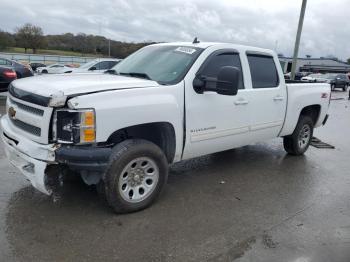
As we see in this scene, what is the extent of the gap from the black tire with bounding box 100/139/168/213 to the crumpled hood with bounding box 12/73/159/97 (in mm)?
623

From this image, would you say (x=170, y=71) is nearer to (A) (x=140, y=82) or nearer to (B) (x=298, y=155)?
(A) (x=140, y=82)

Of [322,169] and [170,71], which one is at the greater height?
[170,71]

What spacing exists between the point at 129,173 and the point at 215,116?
1.44 meters

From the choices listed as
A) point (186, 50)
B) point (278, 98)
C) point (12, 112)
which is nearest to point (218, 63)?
point (186, 50)

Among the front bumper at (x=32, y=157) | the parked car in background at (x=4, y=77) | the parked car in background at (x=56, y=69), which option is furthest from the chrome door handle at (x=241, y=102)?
the parked car in background at (x=56, y=69)

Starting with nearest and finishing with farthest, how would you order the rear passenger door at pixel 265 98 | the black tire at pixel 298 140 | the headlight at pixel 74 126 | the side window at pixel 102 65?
the headlight at pixel 74 126 → the rear passenger door at pixel 265 98 → the black tire at pixel 298 140 → the side window at pixel 102 65

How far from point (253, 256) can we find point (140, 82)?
7.23 ft

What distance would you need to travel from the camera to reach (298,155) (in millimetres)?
7305

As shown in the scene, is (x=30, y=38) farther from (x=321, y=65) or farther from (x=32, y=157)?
(x=32, y=157)

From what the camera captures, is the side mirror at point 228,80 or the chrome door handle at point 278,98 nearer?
the side mirror at point 228,80

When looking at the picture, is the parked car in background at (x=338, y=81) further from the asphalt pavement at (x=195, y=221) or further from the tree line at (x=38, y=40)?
the tree line at (x=38, y=40)

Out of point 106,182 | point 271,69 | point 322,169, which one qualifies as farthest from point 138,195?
point 322,169

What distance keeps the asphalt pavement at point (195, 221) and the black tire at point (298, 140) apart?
3.59 feet

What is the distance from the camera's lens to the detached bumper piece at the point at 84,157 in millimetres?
3619
